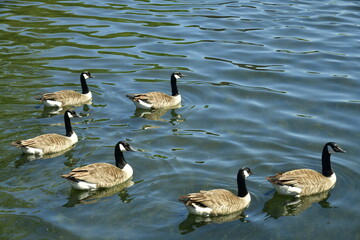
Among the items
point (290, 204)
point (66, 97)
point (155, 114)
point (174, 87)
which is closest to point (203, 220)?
point (290, 204)

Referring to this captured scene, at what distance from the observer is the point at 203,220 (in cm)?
1200

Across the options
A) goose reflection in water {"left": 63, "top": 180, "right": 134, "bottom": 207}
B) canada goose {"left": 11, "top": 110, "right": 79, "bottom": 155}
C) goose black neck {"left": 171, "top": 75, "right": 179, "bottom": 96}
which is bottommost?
goose reflection in water {"left": 63, "top": 180, "right": 134, "bottom": 207}

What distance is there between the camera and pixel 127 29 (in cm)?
2530

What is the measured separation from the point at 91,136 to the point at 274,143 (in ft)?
16.2

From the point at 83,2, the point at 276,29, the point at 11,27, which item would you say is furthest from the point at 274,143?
the point at 83,2

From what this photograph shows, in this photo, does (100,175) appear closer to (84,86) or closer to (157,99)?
(157,99)

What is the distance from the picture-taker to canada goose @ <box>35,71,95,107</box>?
56.5 ft

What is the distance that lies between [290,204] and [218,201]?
6.32 feet

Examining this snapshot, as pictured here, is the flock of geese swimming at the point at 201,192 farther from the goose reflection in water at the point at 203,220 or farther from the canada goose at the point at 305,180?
the goose reflection in water at the point at 203,220

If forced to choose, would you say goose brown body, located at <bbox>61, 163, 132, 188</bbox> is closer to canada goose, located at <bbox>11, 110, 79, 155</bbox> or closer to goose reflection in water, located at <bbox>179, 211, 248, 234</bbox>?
canada goose, located at <bbox>11, 110, 79, 155</bbox>

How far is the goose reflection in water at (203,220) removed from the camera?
38.4 ft

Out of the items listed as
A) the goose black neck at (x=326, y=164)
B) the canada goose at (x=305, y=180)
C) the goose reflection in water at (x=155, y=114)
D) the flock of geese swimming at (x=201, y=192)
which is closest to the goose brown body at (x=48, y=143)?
the flock of geese swimming at (x=201, y=192)

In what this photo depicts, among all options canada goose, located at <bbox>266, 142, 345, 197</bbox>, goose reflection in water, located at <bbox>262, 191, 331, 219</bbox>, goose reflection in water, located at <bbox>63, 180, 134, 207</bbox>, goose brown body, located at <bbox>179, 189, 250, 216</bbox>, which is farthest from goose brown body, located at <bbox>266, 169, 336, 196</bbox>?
goose reflection in water, located at <bbox>63, 180, 134, 207</bbox>

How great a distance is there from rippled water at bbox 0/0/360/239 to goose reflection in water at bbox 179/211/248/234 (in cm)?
3
